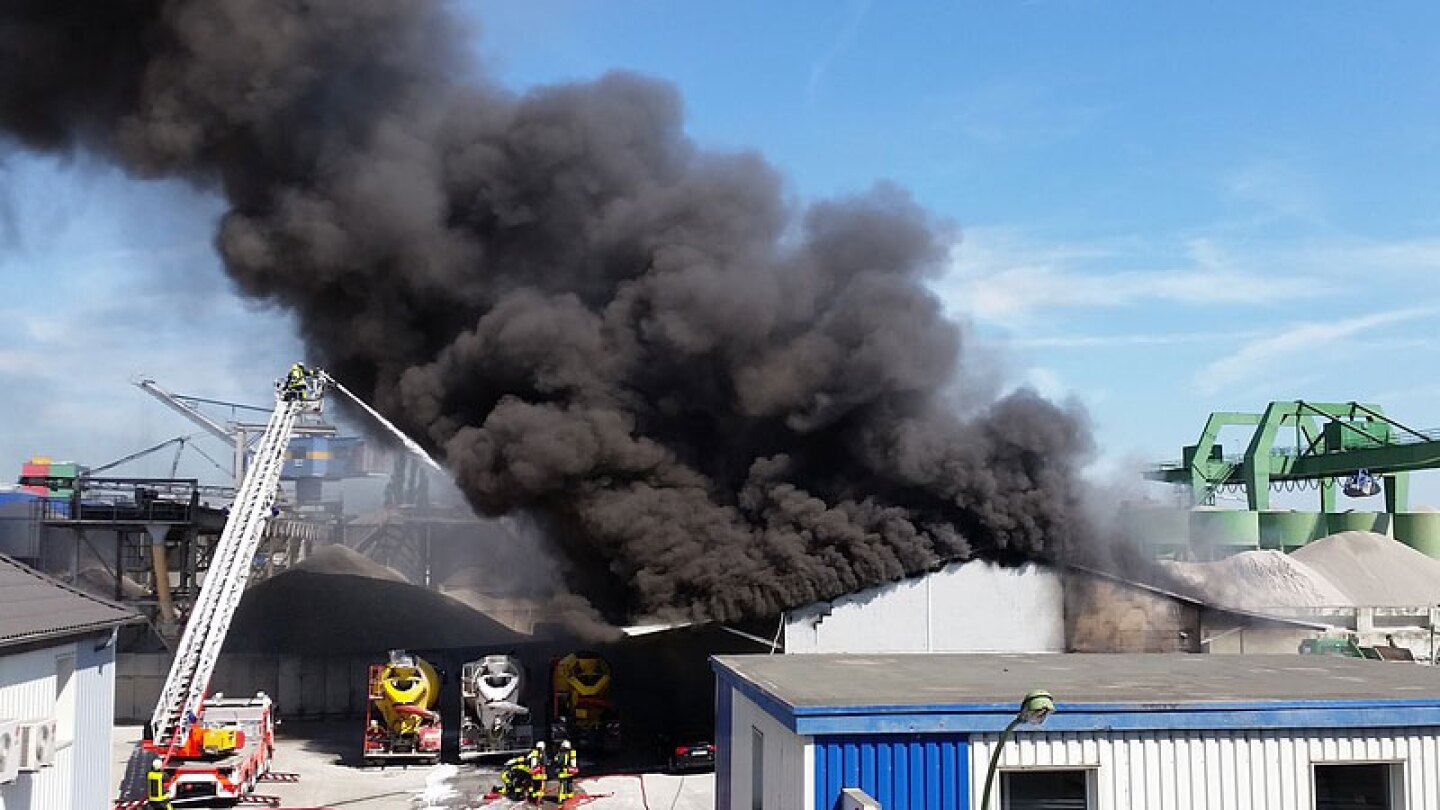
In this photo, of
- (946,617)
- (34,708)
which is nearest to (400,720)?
(946,617)

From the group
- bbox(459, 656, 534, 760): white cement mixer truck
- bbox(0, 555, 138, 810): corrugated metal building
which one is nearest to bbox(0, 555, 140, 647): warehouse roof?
bbox(0, 555, 138, 810): corrugated metal building

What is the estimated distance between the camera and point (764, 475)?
93.1 ft

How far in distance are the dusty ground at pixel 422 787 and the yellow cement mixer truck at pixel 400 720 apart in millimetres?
288

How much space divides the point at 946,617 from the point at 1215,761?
16.7 m

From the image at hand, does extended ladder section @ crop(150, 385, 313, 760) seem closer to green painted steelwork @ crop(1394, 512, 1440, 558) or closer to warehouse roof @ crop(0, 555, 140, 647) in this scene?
warehouse roof @ crop(0, 555, 140, 647)

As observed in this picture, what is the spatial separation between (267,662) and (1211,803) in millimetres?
25262

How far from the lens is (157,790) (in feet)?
63.5

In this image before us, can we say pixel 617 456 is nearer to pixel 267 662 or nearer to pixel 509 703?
pixel 509 703

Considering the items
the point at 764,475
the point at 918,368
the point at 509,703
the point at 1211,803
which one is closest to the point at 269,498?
the point at 509,703

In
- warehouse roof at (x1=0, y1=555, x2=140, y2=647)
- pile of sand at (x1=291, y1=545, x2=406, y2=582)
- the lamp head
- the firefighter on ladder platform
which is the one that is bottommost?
the firefighter on ladder platform

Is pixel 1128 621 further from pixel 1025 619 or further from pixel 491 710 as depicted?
pixel 491 710

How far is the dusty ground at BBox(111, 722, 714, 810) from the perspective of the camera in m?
20.5

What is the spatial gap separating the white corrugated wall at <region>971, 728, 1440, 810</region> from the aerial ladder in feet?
48.6

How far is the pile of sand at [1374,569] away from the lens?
49188 mm
